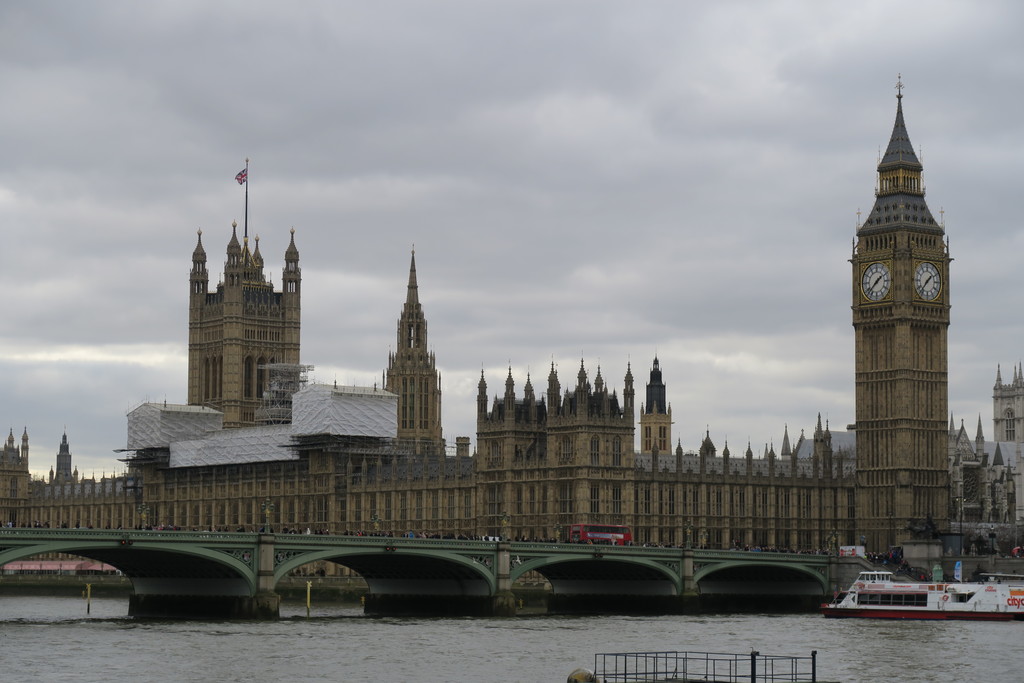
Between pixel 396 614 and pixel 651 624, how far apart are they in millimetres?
16173

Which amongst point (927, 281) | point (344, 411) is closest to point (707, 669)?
point (927, 281)

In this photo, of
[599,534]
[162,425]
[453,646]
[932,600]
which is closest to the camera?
[453,646]

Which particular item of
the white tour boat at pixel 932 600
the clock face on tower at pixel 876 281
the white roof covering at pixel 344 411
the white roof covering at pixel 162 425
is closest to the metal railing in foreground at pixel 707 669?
the white tour boat at pixel 932 600

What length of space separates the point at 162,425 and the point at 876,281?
6770 cm

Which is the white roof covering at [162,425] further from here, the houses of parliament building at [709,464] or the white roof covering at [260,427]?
the houses of parliament building at [709,464]

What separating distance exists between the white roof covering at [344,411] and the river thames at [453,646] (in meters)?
53.3

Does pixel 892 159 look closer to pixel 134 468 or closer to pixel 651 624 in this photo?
pixel 651 624

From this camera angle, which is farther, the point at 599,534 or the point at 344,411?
the point at 344,411

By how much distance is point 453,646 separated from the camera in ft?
275

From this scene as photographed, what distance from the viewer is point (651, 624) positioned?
101m

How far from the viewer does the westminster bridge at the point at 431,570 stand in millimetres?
94750

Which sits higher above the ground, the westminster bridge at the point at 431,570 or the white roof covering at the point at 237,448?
the white roof covering at the point at 237,448

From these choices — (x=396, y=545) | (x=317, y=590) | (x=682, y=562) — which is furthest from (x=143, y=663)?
(x=317, y=590)

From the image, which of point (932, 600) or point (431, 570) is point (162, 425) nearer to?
point (431, 570)
